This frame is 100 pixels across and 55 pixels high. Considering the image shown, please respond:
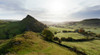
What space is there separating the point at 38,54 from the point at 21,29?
122m

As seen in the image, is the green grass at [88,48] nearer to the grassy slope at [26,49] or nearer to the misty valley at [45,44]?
the misty valley at [45,44]

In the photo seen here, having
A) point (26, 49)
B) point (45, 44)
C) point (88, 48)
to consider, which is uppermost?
point (26, 49)

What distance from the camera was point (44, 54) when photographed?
54125mm

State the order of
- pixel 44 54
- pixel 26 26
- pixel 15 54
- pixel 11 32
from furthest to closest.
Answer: pixel 26 26 < pixel 11 32 < pixel 44 54 < pixel 15 54

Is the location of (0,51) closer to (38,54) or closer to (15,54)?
(15,54)

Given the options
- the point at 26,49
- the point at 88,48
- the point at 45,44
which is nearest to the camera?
the point at 26,49

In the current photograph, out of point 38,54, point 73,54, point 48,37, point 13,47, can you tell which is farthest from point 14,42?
point 73,54

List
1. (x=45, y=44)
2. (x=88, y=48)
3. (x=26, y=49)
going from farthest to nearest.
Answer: (x=88, y=48) < (x=45, y=44) < (x=26, y=49)

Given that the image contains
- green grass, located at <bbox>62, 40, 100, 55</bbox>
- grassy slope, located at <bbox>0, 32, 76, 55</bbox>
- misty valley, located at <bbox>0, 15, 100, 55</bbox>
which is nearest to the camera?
grassy slope, located at <bbox>0, 32, 76, 55</bbox>

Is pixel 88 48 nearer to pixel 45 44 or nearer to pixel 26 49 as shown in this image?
pixel 45 44

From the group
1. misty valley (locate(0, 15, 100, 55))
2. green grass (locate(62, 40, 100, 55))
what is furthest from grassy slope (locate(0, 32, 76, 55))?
green grass (locate(62, 40, 100, 55))

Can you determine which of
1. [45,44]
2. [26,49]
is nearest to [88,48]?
[45,44]

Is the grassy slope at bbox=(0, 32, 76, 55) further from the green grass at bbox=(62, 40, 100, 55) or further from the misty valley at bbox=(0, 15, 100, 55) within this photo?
the green grass at bbox=(62, 40, 100, 55)

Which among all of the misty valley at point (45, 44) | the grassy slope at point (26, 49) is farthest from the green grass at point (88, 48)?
the grassy slope at point (26, 49)
